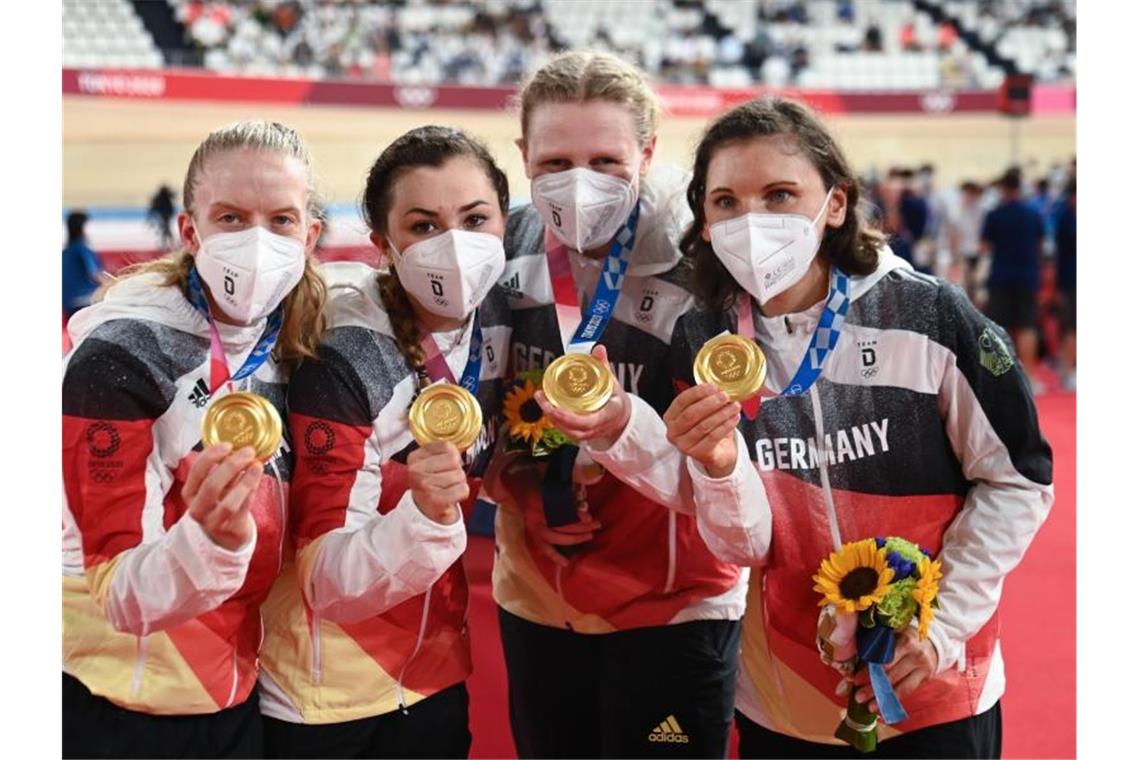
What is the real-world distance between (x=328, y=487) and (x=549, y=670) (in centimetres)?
106

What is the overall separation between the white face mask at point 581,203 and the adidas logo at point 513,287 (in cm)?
21

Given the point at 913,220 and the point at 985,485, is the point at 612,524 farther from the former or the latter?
the point at 913,220

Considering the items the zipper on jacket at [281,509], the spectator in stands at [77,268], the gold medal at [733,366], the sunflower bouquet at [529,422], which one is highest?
the spectator in stands at [77,268]

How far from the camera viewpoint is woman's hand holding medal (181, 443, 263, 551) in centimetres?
221

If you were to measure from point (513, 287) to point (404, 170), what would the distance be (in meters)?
0.54

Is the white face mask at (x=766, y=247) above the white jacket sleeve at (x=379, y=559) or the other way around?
above

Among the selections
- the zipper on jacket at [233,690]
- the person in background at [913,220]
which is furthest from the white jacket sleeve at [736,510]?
the person in background at [913,220]

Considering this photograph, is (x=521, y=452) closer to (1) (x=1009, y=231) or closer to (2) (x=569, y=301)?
(2) (x=569, y=301)

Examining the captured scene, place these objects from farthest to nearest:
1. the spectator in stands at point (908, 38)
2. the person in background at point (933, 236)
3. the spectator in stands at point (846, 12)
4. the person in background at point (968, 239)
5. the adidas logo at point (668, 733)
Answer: the spectator in stands at point (846, 12) → the spectator in stands at point (908, 38) → the person in background at point (933, 236) → the person in background at point (968, 239) → the adidas logo at point (668, 733)

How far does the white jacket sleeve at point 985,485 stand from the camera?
262cm

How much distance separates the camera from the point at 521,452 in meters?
3.13

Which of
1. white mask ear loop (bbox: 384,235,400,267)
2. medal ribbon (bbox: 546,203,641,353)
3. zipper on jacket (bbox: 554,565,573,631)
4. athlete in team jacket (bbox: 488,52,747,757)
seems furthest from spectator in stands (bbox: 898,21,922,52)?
white mask ear loop (bbox: 384,235,400,267)

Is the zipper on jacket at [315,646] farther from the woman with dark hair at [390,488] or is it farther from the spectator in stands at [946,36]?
the spectator in stands at [946,36]
